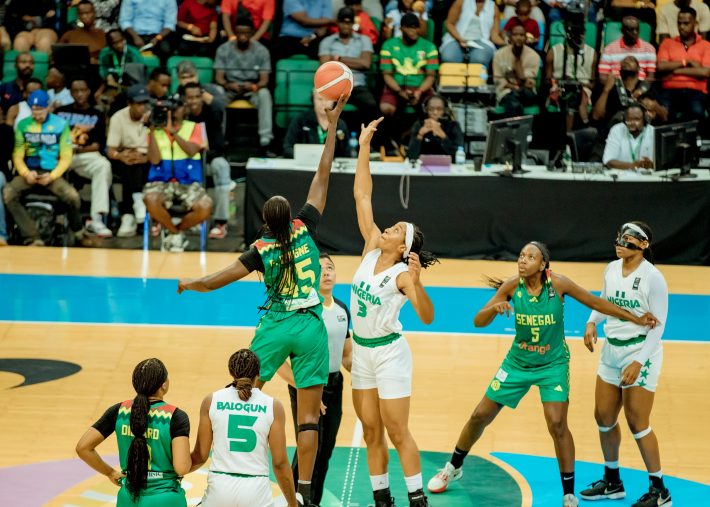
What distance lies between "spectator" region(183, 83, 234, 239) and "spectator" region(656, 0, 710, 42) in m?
6.62

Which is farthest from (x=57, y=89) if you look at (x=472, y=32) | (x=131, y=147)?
(x=472, y=32)

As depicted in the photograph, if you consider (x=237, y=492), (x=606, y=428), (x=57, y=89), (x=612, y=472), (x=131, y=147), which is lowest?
(x=612, y=472)

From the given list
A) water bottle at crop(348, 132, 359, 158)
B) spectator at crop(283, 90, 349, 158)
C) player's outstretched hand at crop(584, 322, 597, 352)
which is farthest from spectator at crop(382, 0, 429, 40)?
player's outstretched hand at crop(584, 322, 597, 352)

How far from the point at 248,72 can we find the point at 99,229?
10.1ft

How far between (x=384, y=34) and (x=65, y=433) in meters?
9.72

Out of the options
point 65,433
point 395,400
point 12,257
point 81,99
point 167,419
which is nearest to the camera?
point 167,419

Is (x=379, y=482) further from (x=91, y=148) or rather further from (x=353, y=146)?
(x=91, y=148)

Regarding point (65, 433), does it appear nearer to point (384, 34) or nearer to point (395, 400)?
point (395, 400)

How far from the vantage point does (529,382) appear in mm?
8039

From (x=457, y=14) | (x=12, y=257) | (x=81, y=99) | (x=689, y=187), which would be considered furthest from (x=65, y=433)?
(x=457, y=14)

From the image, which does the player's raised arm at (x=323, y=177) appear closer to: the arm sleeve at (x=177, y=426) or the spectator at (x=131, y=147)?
the arm sleeve at (x=177, y=426)

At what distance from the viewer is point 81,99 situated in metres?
15.9

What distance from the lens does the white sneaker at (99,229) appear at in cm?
1558

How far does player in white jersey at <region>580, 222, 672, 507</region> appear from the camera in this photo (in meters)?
8.05
